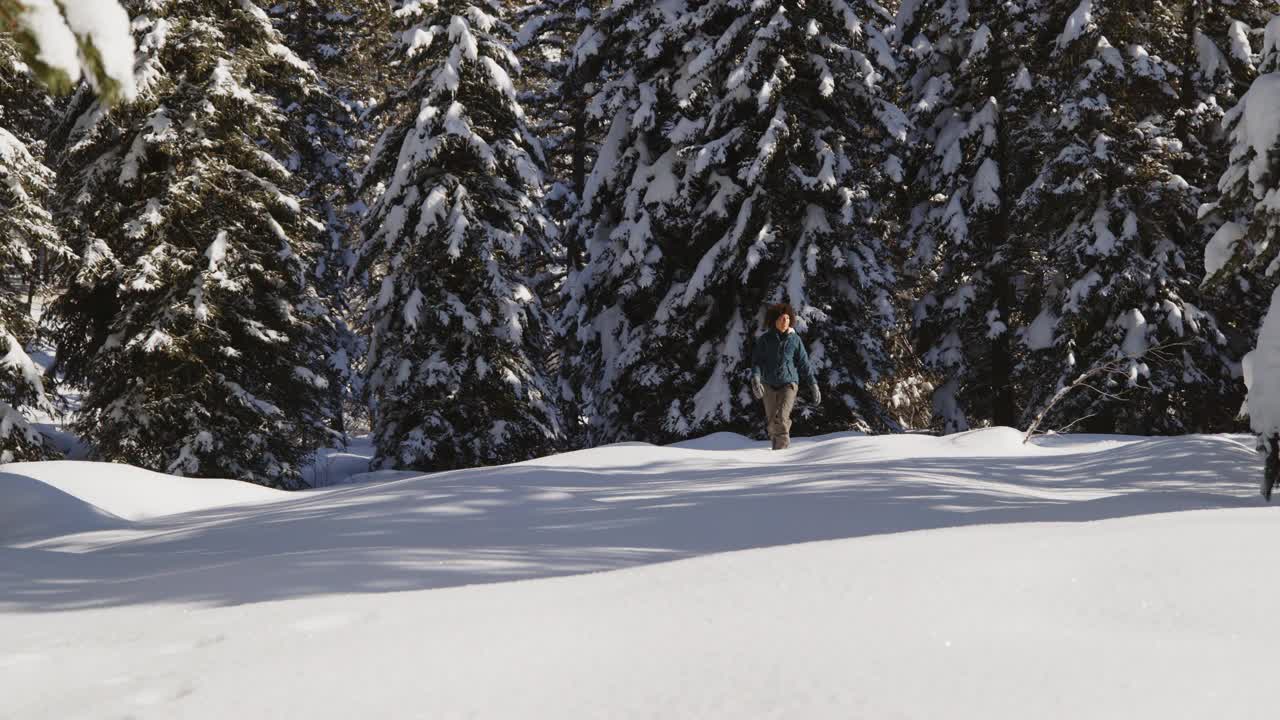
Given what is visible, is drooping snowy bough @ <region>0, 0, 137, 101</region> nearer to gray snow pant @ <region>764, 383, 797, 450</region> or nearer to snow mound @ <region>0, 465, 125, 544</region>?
snow mound @ <region>0, 465, 125, 544</region>

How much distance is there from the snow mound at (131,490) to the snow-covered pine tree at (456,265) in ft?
22.1

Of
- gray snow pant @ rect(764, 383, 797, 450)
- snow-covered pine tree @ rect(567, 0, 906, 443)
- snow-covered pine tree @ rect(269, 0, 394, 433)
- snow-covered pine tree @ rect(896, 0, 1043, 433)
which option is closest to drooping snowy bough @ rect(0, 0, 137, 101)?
gray snow pant @ rect(764, 383, 797, 450)

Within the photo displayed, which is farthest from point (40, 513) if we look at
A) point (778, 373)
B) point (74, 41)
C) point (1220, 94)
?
point (1220, 94)

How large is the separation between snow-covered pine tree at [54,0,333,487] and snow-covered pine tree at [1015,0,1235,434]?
1292cm

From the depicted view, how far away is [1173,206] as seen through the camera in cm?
1678

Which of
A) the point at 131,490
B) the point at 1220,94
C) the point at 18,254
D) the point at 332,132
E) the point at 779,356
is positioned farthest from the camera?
the point at 332,132

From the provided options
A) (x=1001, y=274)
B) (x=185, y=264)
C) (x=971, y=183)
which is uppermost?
(x=971, y=183)

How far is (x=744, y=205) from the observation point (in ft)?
55.4

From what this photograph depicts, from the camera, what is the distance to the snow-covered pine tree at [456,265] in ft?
57.8

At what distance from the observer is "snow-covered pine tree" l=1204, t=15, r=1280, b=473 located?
7.41 metres

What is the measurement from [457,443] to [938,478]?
11.0 m

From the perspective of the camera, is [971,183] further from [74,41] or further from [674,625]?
[74,41]

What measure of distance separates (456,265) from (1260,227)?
13387 mm

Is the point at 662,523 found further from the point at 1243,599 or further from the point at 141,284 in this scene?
the point at 141,284
